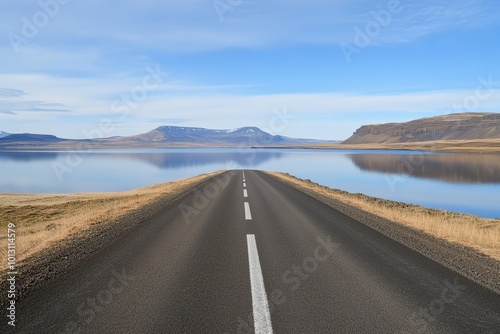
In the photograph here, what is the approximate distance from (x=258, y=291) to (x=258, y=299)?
1.01ft

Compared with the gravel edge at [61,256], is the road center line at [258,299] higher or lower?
higher

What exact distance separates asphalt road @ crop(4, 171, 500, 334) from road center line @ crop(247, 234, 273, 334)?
0.05ft

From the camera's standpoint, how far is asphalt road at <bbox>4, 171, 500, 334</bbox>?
430cm

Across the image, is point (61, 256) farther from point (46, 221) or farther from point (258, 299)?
point (46, 221)

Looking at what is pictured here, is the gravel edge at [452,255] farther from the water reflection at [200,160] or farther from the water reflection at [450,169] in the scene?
the water reflection at [200,160]

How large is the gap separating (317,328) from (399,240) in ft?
19.2

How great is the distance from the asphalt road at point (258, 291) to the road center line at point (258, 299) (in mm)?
15

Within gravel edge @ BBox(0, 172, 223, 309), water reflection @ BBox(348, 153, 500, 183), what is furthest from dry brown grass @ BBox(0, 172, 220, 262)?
water reflection @ BBox(348, 153, 500, 183)

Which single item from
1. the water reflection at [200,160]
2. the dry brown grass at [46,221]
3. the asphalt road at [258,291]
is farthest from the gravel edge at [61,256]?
the water reflection at [200,160]

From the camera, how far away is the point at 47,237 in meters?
9.77

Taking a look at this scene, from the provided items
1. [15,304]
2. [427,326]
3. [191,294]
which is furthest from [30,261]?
[427,326]

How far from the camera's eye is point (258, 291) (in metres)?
5.32

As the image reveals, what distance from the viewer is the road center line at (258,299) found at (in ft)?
13.8

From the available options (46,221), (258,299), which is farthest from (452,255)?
(46,221)
